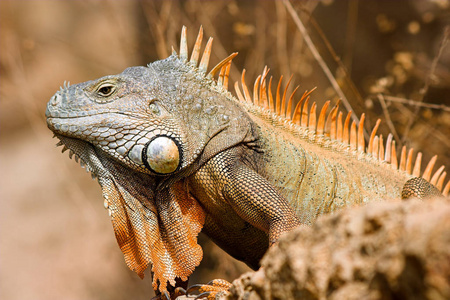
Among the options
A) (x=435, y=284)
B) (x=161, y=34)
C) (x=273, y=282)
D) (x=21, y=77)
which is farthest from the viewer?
(x=21, y=77)

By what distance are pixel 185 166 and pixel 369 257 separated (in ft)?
4.34

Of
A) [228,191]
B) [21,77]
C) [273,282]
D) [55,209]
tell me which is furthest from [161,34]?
[273,282]

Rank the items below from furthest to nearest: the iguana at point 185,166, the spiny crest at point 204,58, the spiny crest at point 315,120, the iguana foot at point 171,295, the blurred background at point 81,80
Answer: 1. the blurred background at point 81,80
2. the spiny crest at point 315,120
3. the spiny crest at point 204,58
4. the iguana foot at point 171,295
5. the iguana at point 185,166

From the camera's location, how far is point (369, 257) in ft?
3.19

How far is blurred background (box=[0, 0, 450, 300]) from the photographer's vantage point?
5113 mm

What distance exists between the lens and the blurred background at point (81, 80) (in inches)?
201

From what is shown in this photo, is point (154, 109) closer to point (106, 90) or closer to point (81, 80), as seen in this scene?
point (106, 90)

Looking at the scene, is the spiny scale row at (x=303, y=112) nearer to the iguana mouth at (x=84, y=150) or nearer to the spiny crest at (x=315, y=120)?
the spiny crest at (x=315, y=120)

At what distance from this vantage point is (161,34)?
4691 mm

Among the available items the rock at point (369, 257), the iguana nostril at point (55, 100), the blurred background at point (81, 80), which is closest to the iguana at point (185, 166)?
the iguana nostril at point (55, 100)

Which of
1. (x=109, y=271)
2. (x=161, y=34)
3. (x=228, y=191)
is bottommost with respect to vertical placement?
(x=109, y=271)

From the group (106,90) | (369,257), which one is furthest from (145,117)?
(369,257)

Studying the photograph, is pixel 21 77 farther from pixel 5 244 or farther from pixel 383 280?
pixel 383 280

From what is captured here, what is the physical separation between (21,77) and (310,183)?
12.8 feet
